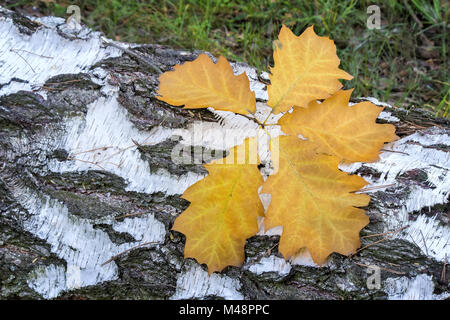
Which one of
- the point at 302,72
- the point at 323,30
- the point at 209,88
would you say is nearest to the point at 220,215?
the point at 209,88

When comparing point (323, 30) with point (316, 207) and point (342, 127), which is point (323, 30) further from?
point (316, 207)

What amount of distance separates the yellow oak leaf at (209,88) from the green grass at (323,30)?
1168 millimetres

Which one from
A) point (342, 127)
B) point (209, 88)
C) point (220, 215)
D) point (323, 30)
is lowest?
point (220, 215)

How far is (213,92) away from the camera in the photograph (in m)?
1.36

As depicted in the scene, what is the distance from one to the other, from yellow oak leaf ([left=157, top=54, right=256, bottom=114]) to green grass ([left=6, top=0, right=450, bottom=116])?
1168 millimetres

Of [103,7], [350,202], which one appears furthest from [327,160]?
[103,7]

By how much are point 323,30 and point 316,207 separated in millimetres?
1655

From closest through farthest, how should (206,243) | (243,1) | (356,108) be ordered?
(206,243), (356,108), (243,1)

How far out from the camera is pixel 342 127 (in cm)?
133

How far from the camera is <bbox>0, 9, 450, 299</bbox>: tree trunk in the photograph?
1254mm

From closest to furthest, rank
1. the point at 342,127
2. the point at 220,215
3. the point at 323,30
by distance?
1. the point at 220,215
2. the point at 342,127
3. the point at 323,30
